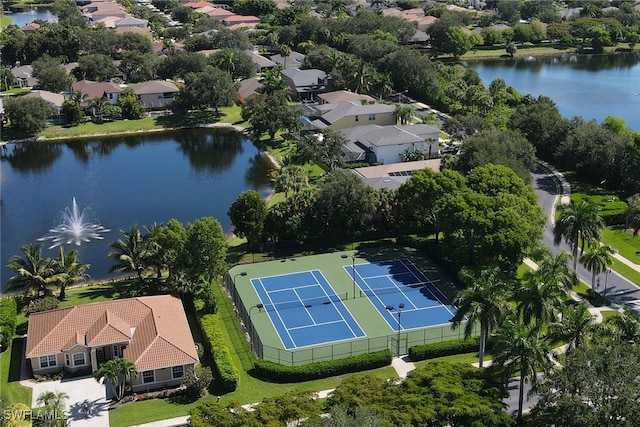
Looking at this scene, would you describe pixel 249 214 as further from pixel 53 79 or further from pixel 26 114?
pixel 53 79

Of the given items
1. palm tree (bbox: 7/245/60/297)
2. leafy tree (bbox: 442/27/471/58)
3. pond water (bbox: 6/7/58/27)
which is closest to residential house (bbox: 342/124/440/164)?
palm tree (bbox: 7/245/60/297)

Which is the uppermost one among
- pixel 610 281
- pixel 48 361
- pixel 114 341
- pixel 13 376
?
pixel 114 341

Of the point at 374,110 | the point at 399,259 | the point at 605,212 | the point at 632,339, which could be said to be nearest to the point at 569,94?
the point at 374,110

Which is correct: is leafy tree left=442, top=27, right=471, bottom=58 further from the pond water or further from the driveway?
the driveway

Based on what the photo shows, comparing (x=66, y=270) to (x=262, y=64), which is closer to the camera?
(x=66, y=270)

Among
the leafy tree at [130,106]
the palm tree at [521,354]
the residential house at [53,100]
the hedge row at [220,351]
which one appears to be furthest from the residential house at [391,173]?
the residential house at [53,100]

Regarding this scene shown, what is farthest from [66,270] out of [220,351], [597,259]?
[597,259]

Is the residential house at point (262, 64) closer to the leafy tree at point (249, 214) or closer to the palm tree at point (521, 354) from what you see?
the leafy tree at point (249, 214)
